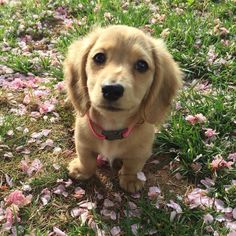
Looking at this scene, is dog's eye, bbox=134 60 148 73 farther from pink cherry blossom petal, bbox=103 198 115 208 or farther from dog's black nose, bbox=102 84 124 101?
pink cherry blossom petal, bbox=103 198 115 208

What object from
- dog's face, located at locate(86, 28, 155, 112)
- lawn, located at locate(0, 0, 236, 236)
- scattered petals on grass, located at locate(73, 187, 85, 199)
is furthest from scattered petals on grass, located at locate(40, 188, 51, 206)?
dog's face, located at locate(86, 28, 155, 112)

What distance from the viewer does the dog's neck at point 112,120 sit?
8.50 feet

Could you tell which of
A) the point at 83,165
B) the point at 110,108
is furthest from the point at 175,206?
the point at 110,108

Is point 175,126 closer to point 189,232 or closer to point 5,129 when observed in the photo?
point 189,232

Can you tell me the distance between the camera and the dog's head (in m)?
2.28

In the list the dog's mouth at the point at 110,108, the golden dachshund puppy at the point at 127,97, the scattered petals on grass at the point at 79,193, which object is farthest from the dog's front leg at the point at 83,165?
the dog's mouth at the point at 110,108

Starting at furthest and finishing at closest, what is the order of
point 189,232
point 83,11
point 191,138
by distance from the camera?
point 83,11 < point 191,138 < point 189,232

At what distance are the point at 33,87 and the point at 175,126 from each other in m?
1.27

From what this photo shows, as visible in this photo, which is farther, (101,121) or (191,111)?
(191,111)

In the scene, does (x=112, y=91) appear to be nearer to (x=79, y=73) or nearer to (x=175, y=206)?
(x=79, y=73)

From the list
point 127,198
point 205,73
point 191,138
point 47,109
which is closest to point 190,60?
point 205,73

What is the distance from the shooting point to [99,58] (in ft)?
8.11

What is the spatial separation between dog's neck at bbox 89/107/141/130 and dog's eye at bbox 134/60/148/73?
0.92ft

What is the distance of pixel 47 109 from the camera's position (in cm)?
346
